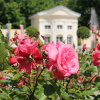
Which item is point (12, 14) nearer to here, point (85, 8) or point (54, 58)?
point (85, 8)

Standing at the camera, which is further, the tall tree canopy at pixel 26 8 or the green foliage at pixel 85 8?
the green foliage at pixel 85 8

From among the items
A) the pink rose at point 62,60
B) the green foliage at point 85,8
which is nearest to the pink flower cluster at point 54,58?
the pink rose at point 62,60

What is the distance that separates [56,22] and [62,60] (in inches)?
597

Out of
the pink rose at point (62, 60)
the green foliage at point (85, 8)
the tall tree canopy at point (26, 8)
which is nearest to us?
the pink rose at point (62, 60)

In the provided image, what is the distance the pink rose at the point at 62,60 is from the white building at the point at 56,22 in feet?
48.0

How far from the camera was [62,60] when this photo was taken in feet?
1.86

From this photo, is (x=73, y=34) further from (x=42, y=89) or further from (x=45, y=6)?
(x=42, y=89)

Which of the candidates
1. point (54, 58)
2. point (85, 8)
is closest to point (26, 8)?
point (85, 8)

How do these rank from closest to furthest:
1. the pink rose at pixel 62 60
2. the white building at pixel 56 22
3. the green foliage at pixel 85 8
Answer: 1. the pink rose at pixel 62 60
2. the white building at pixel 56 22
3. the green foliage at pixel 85 8

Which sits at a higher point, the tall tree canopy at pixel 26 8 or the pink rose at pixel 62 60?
the pink rose at pixel 62 60

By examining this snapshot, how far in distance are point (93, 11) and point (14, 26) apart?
10.3m

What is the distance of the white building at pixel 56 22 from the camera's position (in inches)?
604

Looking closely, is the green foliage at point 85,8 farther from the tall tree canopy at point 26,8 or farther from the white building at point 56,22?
the white building at point 56,22

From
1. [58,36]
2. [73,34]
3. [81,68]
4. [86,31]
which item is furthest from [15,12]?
[81,68]
